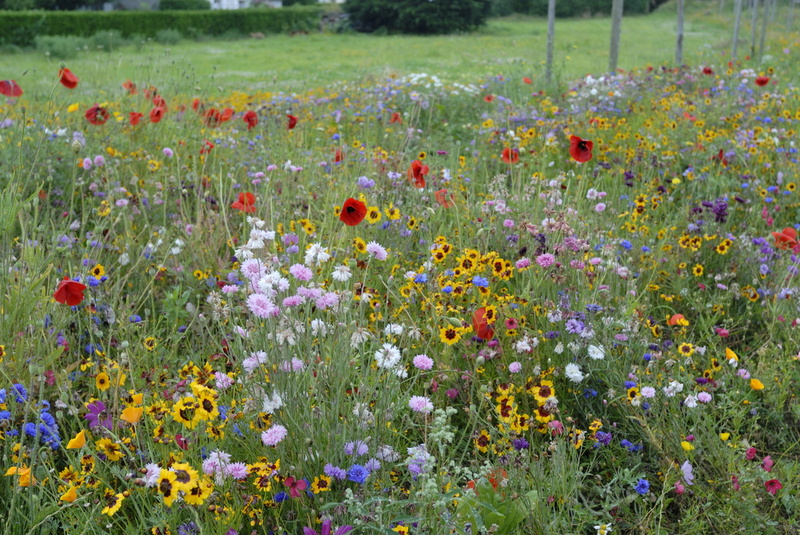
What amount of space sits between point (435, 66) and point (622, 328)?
37.5 ft

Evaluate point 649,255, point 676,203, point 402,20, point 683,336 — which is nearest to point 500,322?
point 683,336

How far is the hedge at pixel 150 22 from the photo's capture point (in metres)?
18.4

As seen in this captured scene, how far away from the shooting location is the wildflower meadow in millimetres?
1645

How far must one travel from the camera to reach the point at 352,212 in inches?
78.8

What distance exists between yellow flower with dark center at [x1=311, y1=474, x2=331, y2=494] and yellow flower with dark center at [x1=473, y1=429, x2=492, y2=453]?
451mm

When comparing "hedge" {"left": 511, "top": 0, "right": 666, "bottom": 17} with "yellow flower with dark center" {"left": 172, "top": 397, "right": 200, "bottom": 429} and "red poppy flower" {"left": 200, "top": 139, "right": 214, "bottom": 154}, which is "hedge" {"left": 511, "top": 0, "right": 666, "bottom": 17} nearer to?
"red poppy flower" {"left": 200, "top": 139, "right": 214, "bottom": 154}

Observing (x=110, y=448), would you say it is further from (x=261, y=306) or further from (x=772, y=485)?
(x=772, y=485)

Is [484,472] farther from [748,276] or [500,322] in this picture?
[748,276]

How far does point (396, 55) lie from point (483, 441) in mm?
14575

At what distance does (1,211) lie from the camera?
210 centimetres

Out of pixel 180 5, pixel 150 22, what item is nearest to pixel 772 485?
pixel 150 22

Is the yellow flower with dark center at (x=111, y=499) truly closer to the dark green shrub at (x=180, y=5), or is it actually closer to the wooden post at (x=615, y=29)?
the wooden post at (x=615, y=29)

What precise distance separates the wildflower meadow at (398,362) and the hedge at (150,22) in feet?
56.4

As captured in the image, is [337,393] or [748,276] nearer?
[337,393]
